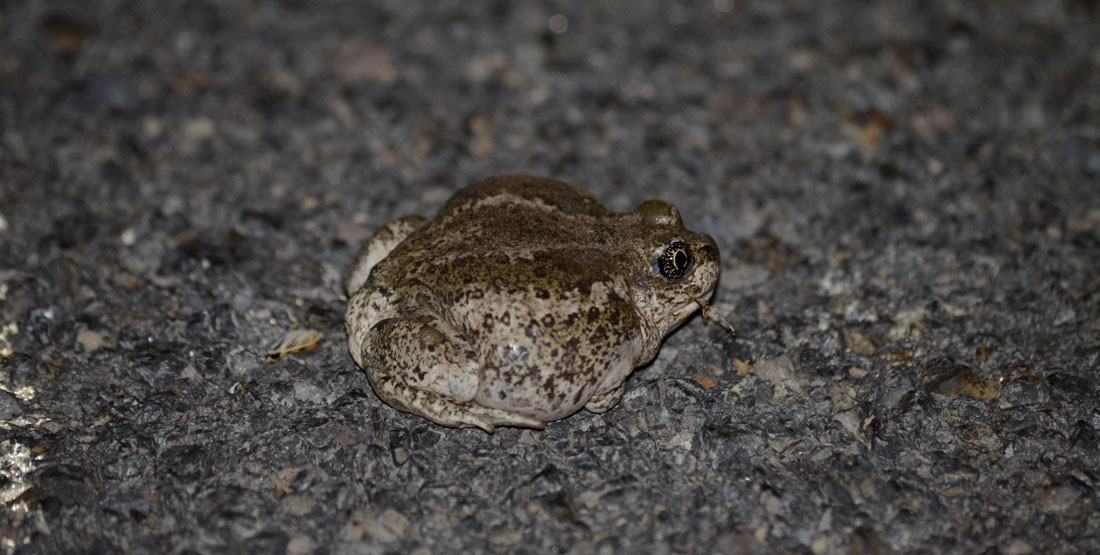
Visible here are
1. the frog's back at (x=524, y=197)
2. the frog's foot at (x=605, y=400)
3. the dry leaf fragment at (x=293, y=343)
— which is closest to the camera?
the frog's foot at (x=605, y=400)

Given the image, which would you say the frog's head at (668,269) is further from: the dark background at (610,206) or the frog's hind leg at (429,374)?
the frog's hind leg at (429,374)

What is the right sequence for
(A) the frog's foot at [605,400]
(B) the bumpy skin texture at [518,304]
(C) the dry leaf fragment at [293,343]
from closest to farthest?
1. (B) the bumpy skin texture at [518,304]
2. (A) the frog's foot at [605,400]
3. (C) the dry leaf fragment at [293,343]

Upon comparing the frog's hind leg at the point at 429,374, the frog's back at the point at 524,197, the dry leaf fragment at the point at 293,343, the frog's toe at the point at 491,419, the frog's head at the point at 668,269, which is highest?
the frog's back at the point at 524,197

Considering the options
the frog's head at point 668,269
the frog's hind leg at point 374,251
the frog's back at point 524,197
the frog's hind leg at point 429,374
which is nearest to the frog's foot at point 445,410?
the frog's hind leg at point 429,374

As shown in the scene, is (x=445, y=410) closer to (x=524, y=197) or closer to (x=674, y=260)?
(x=524, y=197)

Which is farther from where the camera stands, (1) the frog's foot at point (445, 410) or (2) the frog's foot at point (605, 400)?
(2) the frog's foot at point (605, 400)

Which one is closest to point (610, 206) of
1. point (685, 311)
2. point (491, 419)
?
point (685, 311)

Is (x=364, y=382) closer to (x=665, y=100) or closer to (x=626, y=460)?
(x=626, y=460)

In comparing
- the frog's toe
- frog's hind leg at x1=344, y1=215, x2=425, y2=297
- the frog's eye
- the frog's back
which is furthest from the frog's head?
frog's hind leg at x1=344, y1=215, x2=425, y2=297
